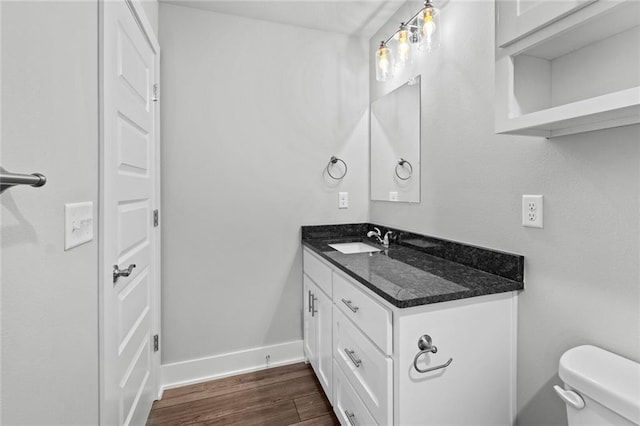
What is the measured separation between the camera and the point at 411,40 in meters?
1.76

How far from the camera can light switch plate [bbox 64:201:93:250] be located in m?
0.80

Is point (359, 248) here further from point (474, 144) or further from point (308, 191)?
point (474, 144)

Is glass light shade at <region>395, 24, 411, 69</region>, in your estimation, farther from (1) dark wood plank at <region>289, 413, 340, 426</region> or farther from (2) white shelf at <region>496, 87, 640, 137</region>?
(1) dark wood plank at <region>289, 413, 340, 426</region>

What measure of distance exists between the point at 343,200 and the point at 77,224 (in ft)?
5.74

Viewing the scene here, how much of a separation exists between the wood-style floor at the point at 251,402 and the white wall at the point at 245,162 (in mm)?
219

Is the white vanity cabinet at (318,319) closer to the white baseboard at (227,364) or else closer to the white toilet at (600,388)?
the white baseboard at (227,364)

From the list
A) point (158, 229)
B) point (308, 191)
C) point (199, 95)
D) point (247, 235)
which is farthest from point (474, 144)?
point (158, 229)

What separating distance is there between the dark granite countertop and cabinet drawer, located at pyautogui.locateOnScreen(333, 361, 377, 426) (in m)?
0.53

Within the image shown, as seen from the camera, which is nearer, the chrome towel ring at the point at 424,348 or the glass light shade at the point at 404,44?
the chrome towel ring at the point at 424,348

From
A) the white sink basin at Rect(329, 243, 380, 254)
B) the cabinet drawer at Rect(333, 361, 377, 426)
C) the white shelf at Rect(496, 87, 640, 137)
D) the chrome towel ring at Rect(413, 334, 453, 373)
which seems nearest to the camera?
the white shelf at Rect(496, 87, 640, 137)

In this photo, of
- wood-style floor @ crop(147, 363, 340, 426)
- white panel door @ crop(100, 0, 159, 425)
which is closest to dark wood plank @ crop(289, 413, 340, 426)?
wood-style floor @ crop(147, 363, 340, 426)

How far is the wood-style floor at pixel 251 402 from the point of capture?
1.67m

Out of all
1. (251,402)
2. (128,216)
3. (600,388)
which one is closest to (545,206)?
(600,388)

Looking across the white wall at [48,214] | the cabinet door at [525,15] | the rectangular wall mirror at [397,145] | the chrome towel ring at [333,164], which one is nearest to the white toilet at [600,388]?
the cabinet door at [525,15]
